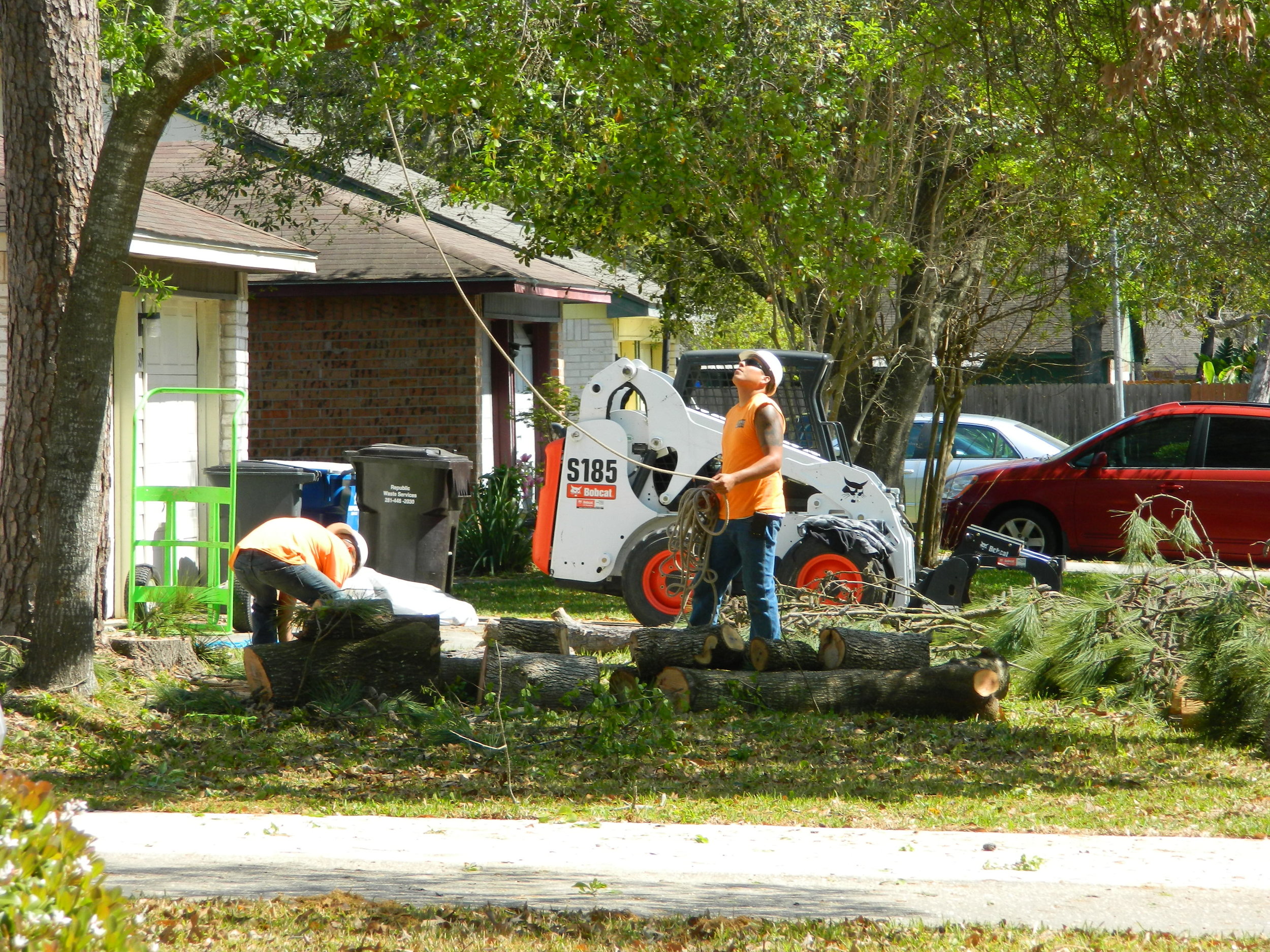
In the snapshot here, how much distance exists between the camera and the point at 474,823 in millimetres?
5641

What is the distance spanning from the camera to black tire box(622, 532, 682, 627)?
32.9 feet

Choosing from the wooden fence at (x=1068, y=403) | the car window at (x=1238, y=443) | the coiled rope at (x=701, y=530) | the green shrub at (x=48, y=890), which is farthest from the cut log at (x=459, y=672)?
the wooden fence at (x=1068, y=403)

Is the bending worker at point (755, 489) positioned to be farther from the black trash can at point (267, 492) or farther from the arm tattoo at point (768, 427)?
the black trash can at point (267, 492)

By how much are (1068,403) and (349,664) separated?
869 inches

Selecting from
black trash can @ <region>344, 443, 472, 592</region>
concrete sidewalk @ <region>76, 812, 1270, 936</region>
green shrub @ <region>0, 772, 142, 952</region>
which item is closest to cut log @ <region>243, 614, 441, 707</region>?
concrete sidewalk @ <region>76, 812, 1270, 936</region>

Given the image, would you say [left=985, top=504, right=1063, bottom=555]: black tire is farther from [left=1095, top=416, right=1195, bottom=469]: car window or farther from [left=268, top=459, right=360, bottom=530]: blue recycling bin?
[left=268, top=459, right=360, bottom=530]: blue recycling bin

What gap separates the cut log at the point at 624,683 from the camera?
7.54 meters

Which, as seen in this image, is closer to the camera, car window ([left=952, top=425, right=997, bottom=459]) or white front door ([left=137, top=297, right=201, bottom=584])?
white front door ([left=137, top=297, right=201, bottom=584])

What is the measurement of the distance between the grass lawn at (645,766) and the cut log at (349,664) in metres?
0.18

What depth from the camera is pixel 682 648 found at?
7762 millimetres

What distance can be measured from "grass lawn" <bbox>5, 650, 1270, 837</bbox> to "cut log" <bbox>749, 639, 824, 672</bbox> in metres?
0.42

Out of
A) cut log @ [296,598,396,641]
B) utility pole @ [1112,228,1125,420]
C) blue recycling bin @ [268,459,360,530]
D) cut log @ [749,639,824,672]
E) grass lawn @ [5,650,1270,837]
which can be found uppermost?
utility pole @ [1112,228,1125,420]

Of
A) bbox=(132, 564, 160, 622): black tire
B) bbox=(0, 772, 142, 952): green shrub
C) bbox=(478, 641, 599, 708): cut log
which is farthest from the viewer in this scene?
bbox=(132, 564, 160, 622): black tire

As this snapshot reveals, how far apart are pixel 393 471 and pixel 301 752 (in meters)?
4.96
